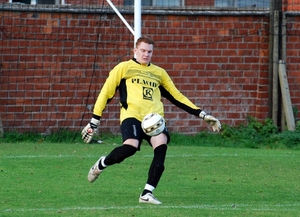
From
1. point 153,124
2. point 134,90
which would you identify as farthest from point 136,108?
point 153,124

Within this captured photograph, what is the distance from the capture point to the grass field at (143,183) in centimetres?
810

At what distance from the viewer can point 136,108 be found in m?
8.73

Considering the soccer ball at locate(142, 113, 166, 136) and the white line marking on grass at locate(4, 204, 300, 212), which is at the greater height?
the soccer ball at locate(142, 113, 166, 136)

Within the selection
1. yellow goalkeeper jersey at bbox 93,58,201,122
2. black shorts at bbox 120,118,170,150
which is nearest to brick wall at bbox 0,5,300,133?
yellow goalkeeper jersey at bbox 93,58,201,122

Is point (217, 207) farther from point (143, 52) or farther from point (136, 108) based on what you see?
point (143, 52)

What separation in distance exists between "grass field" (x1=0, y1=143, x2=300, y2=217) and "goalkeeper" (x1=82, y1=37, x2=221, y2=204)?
0.38 m

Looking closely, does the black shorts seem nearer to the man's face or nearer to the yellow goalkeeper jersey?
the yellow goalkeeper jersey

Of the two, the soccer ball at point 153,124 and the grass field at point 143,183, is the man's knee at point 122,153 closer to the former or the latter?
the soccer ball at point 153,124

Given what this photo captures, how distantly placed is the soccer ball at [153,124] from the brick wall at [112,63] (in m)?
6.67

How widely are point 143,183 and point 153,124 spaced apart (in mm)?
1711

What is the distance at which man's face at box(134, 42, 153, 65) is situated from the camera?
872 centimetres

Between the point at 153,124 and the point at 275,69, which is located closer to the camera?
the point at 153,124

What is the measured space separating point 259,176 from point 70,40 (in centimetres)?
551

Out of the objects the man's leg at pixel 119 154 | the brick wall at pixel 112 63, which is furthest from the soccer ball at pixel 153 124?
the brick wall at pixel 112 63
